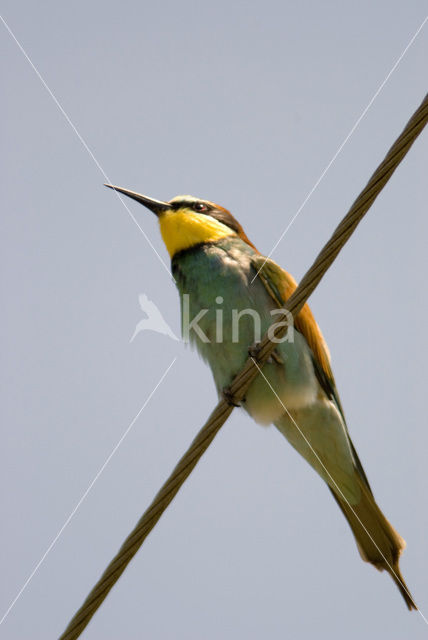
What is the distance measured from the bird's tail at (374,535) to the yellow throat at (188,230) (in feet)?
3.96

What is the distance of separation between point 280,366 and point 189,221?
82 centimetres

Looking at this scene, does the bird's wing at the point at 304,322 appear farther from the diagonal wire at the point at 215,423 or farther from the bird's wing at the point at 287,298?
the diagonal wire at the point at 215,423

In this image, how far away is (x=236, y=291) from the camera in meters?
3.00

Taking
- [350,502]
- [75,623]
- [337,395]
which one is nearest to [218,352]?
[337,395]

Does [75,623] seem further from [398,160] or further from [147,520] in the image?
[398,160]

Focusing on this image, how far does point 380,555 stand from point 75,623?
159cm

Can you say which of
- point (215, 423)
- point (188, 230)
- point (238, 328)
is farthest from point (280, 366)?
point (215, 423)

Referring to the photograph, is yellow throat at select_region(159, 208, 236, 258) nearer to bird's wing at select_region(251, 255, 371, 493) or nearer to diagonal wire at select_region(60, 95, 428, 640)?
bird's wing at select_region(251, 255, 371, 493)

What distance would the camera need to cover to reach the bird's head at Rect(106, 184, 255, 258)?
10.8 ft

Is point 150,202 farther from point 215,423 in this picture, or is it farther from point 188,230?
point 215,423

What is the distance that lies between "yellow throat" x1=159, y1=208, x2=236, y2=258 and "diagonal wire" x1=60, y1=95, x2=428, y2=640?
1.23 m

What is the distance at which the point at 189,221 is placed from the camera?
3.36 meters

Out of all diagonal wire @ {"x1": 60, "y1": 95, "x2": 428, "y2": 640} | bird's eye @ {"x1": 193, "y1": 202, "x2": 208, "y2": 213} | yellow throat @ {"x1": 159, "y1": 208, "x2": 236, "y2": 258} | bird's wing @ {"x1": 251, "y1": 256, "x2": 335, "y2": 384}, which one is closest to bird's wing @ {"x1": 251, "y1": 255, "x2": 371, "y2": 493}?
bird's wing @ {"x1": 251, "y1": 256, "x2": 335, "y2": 384}

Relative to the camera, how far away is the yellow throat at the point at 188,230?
3.27 meters
